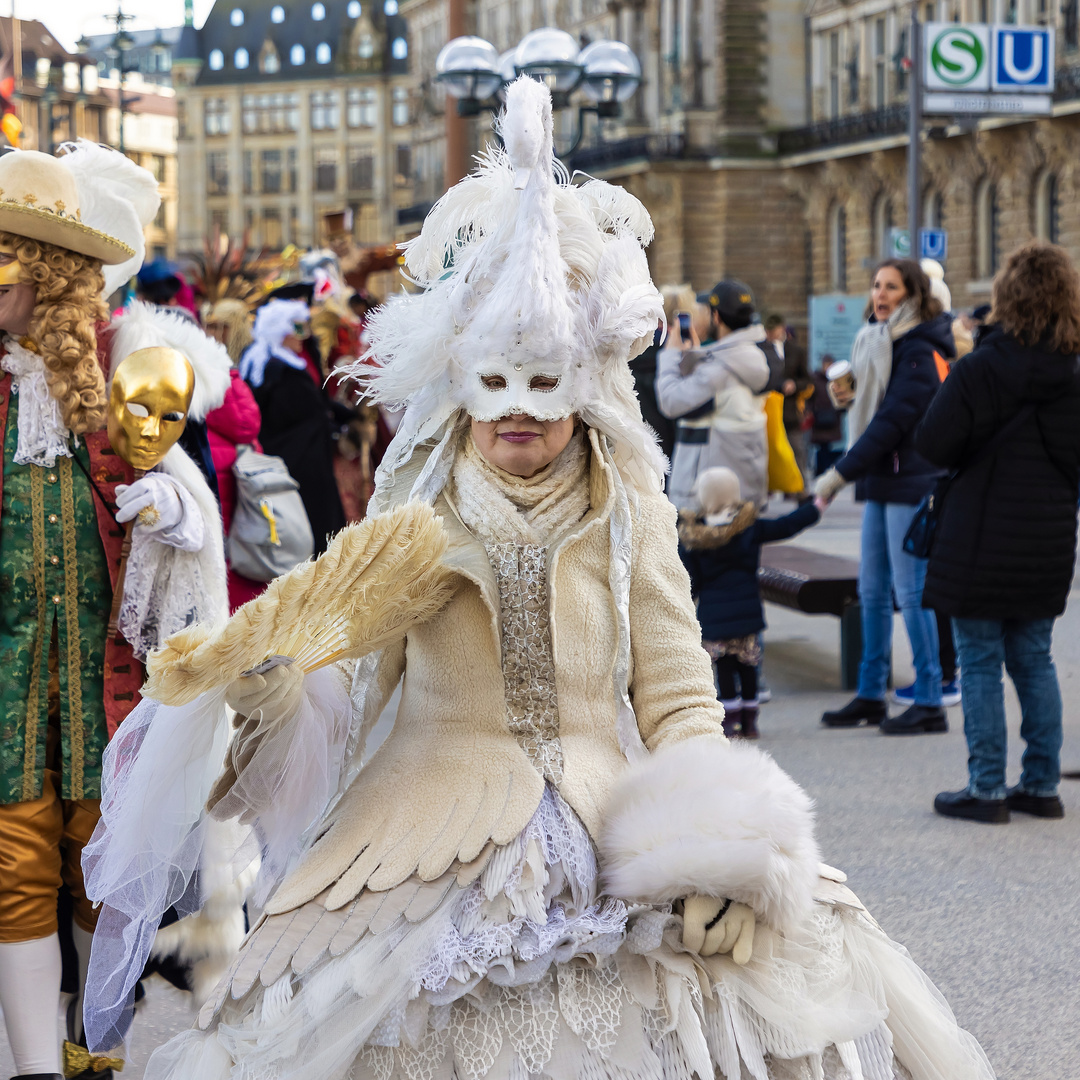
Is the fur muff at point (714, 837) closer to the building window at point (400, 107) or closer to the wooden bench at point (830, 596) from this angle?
the wooden bench at point (830, 596)

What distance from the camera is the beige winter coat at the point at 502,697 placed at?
2.63 metres

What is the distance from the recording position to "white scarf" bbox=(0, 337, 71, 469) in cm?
Answer: 350

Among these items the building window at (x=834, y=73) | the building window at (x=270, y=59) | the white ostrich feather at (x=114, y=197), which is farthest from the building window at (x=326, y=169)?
the white ostrich feather at (x=114, y=197)

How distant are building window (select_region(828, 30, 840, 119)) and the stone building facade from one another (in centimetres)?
5786

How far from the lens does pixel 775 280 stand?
42.8 m

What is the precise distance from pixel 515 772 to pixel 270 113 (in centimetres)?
10623

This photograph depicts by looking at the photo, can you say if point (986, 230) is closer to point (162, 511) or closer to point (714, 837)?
point (162, 511)

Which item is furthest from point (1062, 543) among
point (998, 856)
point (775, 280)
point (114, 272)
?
point (775, 280)

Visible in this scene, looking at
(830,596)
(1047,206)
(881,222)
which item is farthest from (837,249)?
(830,596)

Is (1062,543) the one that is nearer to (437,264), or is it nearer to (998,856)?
(998,856)

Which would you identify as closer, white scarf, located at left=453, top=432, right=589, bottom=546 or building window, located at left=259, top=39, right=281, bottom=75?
white scarf, located at left=453, top=432, right=589, bottom=546

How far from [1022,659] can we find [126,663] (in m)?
3.47

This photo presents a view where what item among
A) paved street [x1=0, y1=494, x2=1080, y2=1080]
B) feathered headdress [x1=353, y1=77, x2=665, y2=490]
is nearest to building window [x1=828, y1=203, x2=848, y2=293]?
paved street [x1=0, y1=494, x2=1080, y2=1080]

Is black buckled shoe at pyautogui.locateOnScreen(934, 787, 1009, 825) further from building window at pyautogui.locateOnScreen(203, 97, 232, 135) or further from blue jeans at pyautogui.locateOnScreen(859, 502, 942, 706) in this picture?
building window at pyautogui.locateOnScreen(203, 97, 232, 135)
